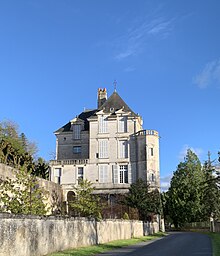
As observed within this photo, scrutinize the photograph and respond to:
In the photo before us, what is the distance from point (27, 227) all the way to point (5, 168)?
42.7 ft

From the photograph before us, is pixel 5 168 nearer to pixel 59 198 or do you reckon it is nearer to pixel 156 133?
pixel 59 198

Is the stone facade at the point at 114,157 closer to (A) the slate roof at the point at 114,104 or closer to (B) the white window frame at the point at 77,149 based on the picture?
(A) the slate roof at the point at 114,104

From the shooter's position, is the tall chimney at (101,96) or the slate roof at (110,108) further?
the tall chimney at (101,96)

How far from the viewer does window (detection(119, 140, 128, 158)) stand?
165ft

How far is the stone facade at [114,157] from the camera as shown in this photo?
4881 centimetres

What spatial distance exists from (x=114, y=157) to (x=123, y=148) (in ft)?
5.58

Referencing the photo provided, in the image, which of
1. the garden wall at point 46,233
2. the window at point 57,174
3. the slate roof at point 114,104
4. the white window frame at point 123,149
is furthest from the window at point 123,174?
the garden wall at point 46,233

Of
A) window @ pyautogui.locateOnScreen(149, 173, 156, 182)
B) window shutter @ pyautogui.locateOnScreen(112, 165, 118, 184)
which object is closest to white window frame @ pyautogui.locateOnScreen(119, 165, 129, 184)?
window shutter @ pyautogui.locateOnScreen(112, 165, 118, 184)

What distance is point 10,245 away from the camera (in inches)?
450

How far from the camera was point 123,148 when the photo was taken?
5053cm

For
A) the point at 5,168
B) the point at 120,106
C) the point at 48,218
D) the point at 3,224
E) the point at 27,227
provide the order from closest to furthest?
the point at 3,224 → the point at 27,227 → the point at 48,218 → the point at 5,168 → the point at 120,106

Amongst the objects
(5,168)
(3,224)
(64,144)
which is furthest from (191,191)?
(3,224)

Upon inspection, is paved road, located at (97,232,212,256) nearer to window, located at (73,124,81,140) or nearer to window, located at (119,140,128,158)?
window, located at (119,140,128,158)

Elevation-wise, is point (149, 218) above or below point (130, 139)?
below
